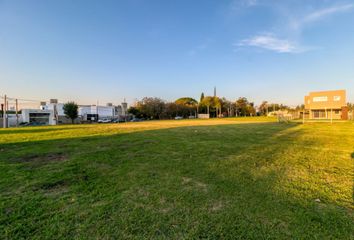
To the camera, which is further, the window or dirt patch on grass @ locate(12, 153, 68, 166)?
the window

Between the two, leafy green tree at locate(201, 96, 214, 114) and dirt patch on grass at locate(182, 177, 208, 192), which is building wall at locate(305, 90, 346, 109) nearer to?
leafy green tree at locate(201, 96, 214, 114)

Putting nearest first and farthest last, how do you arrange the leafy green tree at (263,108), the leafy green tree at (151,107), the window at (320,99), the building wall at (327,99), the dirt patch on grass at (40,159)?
1. the dirt patch on grass at (40,159)
2. the building wall at (327,99)
3. the window at (320,99)
4. the leafy green tree at (151,107)
5. the leafy green tree at (263,108)

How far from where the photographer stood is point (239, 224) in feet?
7.54

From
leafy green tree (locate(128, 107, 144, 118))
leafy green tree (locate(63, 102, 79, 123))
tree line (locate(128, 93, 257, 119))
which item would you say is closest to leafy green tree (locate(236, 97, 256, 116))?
tree line (locate(128, 93, 257, 119))

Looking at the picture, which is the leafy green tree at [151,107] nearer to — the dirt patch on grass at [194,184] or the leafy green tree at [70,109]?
the leafy green tree at [70,109]

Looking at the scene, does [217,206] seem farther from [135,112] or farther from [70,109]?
[135,112]

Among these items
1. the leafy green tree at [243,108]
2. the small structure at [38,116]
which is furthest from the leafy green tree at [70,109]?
the leafy green tree at [243,108]

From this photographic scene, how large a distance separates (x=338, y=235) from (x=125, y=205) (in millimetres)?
2763

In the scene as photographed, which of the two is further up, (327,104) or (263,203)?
(327,104)

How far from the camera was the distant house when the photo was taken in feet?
117

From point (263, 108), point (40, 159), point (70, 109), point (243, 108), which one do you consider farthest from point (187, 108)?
point (40, 159)

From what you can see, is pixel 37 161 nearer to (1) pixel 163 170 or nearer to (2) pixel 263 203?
(1) pixel 163 170

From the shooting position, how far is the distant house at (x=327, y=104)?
35.5 metres

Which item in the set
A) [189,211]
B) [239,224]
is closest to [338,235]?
[239,224]
